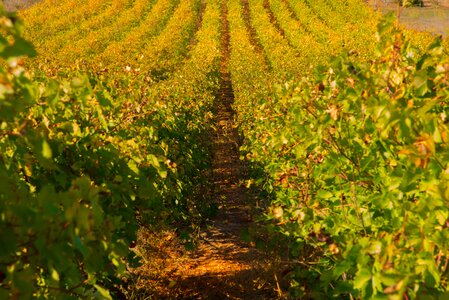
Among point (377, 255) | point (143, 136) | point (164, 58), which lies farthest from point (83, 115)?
point (164, 58)

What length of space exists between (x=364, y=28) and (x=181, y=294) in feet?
82.1

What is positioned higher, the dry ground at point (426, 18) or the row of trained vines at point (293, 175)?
the row of trained vines at point (293, 175)

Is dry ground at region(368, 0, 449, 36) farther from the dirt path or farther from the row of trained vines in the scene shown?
the row of trained vines

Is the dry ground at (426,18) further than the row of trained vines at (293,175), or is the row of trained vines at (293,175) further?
the dry ground at (426,18)

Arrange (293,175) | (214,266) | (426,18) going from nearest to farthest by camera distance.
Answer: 1. (293,175)
2. (214,266)
3. (426,18)

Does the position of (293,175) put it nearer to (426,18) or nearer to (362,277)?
(362,277)

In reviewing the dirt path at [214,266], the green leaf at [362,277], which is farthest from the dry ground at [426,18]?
the green leaf at [362,277]

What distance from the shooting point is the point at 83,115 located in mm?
3471

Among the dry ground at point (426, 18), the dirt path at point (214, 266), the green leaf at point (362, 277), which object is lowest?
the dry ground at point (426, 18)

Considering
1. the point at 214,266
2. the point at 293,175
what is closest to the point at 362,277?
the point at 293,175

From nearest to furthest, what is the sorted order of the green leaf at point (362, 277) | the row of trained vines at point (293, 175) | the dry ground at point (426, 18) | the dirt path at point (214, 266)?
the row of trained vines at point (293, 175), the green leaf at point (362, 277), the dirt path at point (214, 266), the dry ground at point (426, 18)

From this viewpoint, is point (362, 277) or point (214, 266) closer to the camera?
point (362, 277)

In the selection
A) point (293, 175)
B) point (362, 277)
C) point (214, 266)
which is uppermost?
point (362, 277)

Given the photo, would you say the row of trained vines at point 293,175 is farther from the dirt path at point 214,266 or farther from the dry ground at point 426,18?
the dry ground at point 426,18
